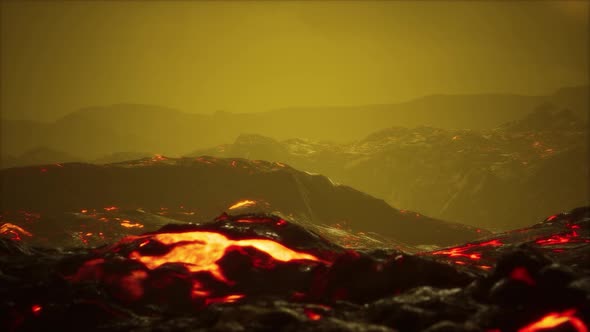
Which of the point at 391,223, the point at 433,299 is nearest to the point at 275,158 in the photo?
the point at 391,223

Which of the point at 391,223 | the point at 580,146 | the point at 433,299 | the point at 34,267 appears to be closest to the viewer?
the point at 433,299

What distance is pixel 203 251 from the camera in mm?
8172

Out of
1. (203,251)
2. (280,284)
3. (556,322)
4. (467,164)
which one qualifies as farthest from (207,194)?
(467,164)

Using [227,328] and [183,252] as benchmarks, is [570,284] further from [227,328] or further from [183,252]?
[183,252]

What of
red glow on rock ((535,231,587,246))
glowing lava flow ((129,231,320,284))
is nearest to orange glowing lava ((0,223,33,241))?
glowing lava flow ((129,231,320,284))

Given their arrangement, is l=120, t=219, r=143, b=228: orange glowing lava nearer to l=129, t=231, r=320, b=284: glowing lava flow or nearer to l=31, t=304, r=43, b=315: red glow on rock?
l=129, t=231, r=320, b=284: glowing lava flow

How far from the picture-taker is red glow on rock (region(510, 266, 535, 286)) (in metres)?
5.50

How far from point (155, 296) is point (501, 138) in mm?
87421

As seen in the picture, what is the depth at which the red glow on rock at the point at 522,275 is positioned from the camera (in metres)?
5.50

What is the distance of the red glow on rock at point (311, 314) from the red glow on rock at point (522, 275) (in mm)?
2909

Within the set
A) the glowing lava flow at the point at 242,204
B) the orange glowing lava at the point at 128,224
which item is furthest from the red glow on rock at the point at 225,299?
the glowing lava flow at the point at 242,204

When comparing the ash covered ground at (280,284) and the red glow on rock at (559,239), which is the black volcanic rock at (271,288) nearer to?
the ash covered ground at (280,284)

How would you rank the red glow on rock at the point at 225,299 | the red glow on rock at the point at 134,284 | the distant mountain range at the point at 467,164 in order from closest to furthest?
the red glow on rock at the point at 225,299
the red glow on rock at the point at 134,284
the distant mountain range at the point at 467,164

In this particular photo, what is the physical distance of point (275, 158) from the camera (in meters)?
80.8
